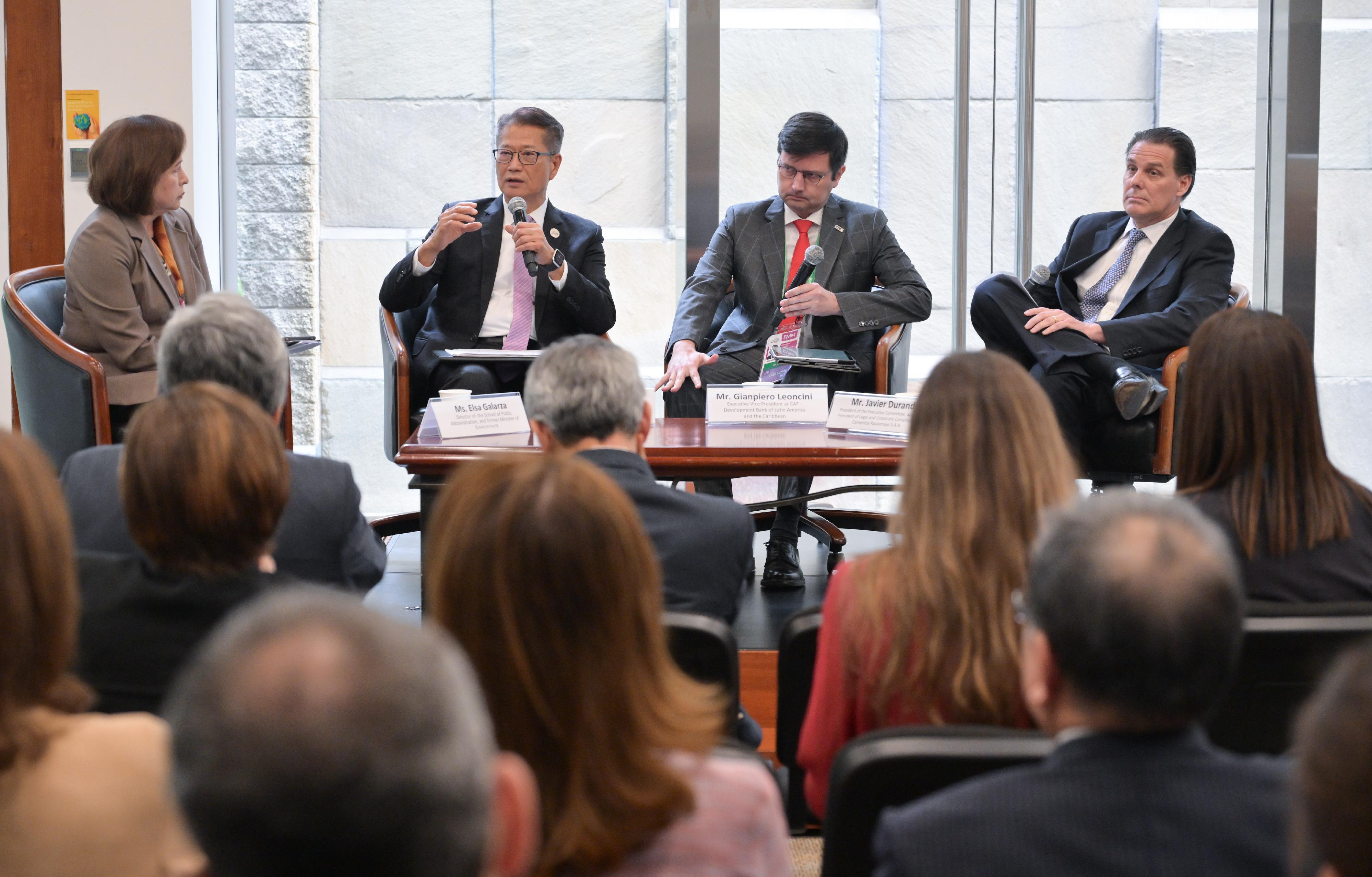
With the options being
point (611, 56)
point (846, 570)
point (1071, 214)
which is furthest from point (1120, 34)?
point (846, 570)

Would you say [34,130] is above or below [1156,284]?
above

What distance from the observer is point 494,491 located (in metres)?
1.08

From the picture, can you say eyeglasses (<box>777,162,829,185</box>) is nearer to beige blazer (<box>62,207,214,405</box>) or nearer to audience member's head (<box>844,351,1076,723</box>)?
beige blazer (<box>62,207,214,405</box>)

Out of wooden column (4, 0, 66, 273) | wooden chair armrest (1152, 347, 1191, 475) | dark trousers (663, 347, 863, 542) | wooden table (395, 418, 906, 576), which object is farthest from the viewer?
wooden column (4, 0, 66, 273)

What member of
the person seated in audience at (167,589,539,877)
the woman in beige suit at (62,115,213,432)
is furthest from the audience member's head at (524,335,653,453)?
the woman in beige suit at (62,115,213,432)

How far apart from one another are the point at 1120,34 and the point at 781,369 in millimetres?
2661

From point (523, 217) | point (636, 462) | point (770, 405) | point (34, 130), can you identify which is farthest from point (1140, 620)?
point (34, 130)

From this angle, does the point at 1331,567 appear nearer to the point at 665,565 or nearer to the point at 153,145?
the point at 665,565

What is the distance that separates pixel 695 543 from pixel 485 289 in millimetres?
2825

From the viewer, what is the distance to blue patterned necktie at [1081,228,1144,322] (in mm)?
4445

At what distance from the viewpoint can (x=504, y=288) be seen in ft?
15.3

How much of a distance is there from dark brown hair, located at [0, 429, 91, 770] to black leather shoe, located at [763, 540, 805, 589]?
2907mm

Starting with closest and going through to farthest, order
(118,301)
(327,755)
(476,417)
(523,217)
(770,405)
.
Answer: (327,755) → (476,417) → (770,405) → (118,301) → (523,217)

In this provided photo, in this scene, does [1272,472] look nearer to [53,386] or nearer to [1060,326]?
[1060,326]
